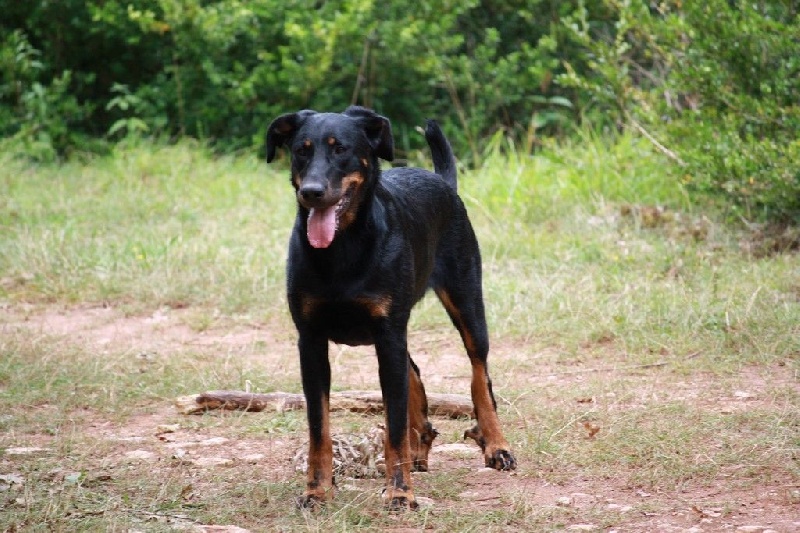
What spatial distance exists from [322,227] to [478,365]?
1.14 m

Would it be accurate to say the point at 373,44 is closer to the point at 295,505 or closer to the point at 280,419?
the point at 280,419

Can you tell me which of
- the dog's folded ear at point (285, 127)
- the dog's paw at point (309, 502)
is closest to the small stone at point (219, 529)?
the dog's paw at point (309, 502)

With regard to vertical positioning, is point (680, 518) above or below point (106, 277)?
above

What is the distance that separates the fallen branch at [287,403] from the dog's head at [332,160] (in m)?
1.55

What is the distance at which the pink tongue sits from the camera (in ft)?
12.5

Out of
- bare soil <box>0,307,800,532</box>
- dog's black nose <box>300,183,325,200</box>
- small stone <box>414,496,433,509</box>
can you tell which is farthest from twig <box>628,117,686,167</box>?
dog's black nose <box>300,183,325,200</box>

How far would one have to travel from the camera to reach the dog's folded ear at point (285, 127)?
405 cm

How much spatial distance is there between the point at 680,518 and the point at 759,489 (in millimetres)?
449

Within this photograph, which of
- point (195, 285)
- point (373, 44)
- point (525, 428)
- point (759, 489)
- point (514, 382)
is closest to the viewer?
point (759, 489)

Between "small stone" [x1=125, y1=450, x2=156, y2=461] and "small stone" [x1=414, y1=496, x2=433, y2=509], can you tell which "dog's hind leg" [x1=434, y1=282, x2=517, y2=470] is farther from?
"small stone" [x1=125, y1=450, x2=156, y2=461]

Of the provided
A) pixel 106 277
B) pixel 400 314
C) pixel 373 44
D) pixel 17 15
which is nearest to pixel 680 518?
pixel 400 314

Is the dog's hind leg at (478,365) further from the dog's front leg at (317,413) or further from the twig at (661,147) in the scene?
the twig at (661,147)

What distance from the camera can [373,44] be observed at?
11977 millimetres

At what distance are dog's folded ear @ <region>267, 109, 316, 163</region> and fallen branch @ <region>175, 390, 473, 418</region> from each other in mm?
1517
